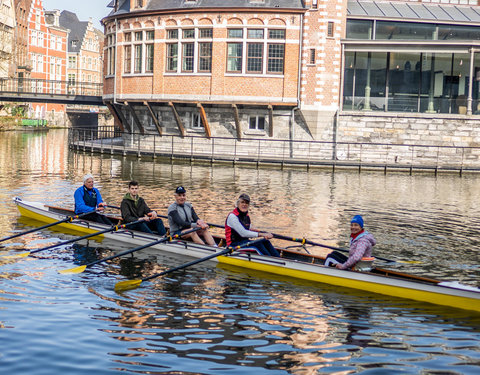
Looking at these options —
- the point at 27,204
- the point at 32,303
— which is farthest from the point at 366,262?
the point at 27,204

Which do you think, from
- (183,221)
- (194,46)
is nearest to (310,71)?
(194,46)

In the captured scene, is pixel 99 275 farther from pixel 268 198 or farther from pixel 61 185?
pixel 61 185

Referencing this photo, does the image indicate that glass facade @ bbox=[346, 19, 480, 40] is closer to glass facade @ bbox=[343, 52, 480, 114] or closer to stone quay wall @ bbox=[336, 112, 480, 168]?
glass facade @ bbox=[343, 52, 480, 114]

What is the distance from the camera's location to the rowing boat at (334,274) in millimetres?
10820

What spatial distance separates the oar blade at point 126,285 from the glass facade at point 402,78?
27.6m

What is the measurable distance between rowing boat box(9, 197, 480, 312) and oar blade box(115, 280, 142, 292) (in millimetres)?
2488

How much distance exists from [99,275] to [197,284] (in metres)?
1.89

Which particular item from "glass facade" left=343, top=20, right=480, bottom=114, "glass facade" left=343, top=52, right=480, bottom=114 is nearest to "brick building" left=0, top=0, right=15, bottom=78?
"glass facade" left=343, top=20, right=480, bottom=114

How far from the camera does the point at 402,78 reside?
37.9 metres

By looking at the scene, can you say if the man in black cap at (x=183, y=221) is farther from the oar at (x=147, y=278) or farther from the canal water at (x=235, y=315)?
the oar at (x=147, y=278)

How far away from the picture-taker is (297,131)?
1471 inches

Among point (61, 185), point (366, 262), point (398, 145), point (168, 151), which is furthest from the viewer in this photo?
point (168, 151)

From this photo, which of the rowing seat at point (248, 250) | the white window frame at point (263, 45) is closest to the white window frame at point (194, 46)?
the white window frame at point (263, 45)

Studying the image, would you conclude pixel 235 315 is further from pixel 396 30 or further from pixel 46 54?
pixel 46 54
